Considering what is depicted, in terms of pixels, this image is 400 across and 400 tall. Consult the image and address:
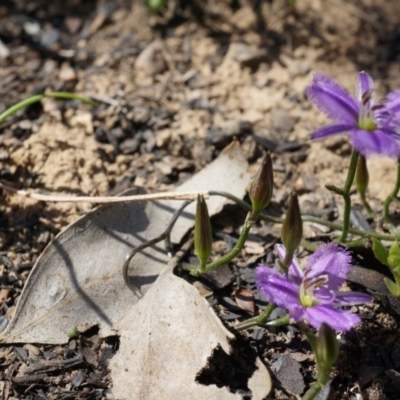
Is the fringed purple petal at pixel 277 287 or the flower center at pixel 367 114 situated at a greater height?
the flower center at pixel 367 114

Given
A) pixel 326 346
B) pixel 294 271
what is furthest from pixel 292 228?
pixel 326 346

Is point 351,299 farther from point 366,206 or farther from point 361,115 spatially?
point 366,206

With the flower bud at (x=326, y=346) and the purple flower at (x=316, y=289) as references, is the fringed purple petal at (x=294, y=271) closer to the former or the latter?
the purple flower at (x=316, y=289)

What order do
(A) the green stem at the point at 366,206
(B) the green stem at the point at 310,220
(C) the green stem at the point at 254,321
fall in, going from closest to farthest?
(C) the green stem at the point at 254,321
(B) the green stem at the point at 310,220
(A) the green stem at the point at 366,206

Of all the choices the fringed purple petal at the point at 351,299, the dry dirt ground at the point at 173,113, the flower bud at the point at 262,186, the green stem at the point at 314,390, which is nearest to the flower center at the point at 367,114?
the flower bud at the point at 262,186

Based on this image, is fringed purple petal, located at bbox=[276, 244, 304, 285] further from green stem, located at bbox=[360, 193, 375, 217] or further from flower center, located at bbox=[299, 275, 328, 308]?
green stem, located at bbox=[360, 193, 375, 217]

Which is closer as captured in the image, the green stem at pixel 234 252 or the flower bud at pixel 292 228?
the flower bud at pixel 292 228
